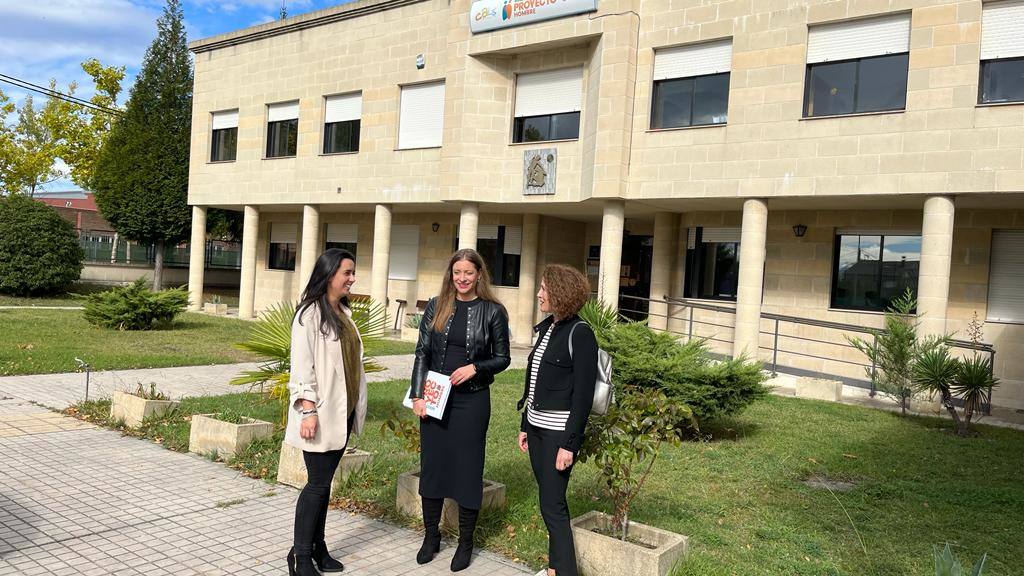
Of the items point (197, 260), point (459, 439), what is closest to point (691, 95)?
point (459, 439)

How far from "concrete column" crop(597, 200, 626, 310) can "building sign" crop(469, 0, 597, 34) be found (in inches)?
163

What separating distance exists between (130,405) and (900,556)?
292 inches

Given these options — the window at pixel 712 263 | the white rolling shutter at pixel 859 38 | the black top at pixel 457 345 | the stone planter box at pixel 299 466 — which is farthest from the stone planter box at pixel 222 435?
the window at pixel 712 263

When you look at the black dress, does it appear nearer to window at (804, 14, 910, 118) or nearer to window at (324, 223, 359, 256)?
window at (804, 14, 910, 118)

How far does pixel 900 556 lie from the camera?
17.1 feet

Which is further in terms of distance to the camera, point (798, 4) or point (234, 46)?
point (234, 46)

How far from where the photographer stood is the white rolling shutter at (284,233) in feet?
85.4

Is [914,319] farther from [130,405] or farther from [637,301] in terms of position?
[130,405]

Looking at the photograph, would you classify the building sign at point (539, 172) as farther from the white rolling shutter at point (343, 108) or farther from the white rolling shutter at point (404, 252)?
the white rolling shutter at point (404, 252)

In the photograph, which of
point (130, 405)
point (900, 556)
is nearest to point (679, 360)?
point (900, 556)

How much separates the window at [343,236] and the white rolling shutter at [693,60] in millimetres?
12087

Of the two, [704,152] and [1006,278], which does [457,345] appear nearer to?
[704,152]

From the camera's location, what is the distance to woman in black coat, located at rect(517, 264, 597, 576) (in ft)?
13.7

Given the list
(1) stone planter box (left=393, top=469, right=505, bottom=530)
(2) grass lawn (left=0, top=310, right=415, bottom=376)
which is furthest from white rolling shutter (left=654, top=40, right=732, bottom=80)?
(1) stone planter box (left=393, top=469, right=505, bottom=530)
